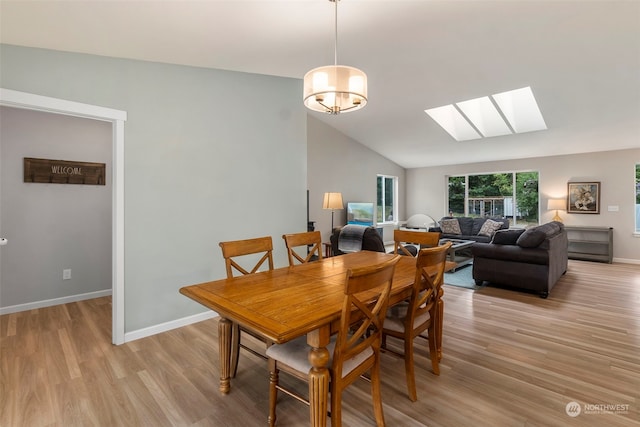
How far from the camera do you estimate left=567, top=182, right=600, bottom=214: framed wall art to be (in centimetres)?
625

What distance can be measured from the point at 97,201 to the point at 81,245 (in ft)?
1.93

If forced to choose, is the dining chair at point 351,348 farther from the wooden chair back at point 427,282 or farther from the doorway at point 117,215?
the doorway at point 117,215

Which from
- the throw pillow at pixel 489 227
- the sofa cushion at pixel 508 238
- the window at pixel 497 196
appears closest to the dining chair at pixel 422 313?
the sofa cushion at pixel 508 238

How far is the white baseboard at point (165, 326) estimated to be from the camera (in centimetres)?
272

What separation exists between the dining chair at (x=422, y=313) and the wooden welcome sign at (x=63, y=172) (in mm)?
4033

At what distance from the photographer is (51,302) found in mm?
3539

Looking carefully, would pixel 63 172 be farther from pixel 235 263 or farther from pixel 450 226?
pixel 450 226

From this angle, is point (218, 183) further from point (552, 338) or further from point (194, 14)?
point (552, 338)

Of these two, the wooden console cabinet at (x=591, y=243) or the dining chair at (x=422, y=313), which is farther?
the wooden console cabinet at (x=591, y=243)

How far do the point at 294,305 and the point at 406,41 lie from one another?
2893 mm

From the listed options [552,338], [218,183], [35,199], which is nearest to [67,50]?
[218,183]

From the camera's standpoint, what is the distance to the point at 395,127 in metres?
6.28

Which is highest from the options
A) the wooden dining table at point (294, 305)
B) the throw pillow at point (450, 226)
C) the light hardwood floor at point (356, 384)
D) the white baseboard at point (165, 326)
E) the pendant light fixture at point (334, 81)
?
the pendant light fixture at point (334, 81)

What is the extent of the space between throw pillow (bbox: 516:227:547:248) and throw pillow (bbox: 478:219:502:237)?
114 inches
